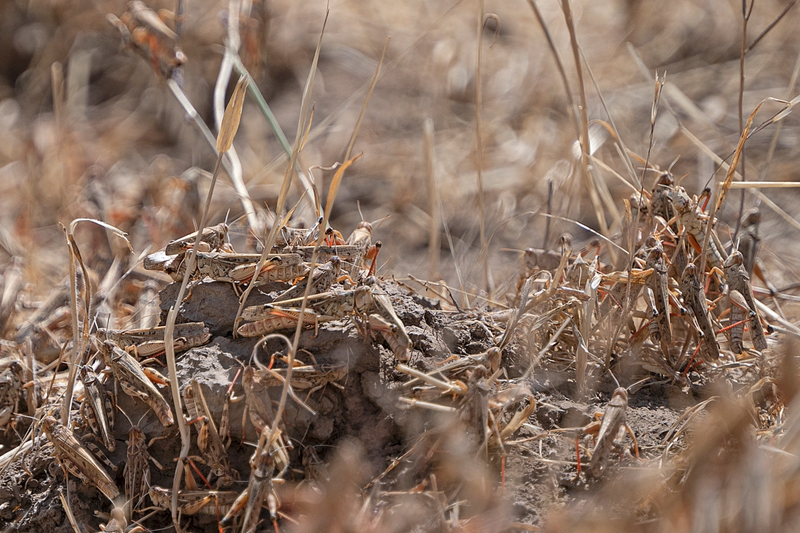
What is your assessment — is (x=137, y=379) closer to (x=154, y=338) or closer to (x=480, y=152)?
(x=154, y=338)

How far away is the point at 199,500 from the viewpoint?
1.70 m

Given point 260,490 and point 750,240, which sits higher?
point 750,240

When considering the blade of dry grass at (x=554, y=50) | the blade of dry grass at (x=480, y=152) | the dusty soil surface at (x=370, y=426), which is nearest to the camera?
the dusty soil surface at (x=370, y=426)

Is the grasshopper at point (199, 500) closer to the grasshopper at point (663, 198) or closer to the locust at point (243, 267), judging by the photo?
the locust at point (243, 267)

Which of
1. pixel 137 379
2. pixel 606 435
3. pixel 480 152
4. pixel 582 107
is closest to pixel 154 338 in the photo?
pixel 137 379

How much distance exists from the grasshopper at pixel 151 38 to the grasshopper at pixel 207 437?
2.10 metres

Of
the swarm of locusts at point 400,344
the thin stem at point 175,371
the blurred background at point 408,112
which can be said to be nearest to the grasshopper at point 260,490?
the swarm of locusts at point 400,344

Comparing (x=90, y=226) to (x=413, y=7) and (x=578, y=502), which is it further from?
(x=413, y=7)

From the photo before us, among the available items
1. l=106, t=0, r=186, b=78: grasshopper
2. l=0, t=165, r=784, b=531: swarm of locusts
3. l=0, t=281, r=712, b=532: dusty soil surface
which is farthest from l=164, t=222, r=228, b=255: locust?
l=106, t=0, r=186, b=78: grasshopper

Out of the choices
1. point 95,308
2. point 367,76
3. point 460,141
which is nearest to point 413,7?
point 367,76

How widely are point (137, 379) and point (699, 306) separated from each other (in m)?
1.63

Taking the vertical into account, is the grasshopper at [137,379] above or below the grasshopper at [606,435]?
below

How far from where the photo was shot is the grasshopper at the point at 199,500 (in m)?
1.70

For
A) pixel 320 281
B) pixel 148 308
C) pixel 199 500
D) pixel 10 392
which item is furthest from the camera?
pixel 148 308
